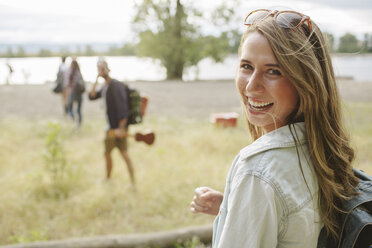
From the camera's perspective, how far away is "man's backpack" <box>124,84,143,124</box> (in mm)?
4152

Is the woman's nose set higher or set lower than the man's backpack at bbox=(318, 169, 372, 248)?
higher

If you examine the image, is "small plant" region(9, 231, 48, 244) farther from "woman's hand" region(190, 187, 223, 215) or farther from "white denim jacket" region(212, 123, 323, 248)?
"white denim jacket" region(212, 123, 323, 248)

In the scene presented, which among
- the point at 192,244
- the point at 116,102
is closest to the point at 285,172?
the point at 192,244

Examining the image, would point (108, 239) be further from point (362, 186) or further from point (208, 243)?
point (362, 186)

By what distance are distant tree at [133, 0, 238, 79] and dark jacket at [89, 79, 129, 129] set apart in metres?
15.7

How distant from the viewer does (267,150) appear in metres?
1.04

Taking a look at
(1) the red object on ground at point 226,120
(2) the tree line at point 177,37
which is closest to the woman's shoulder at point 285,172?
(1) the red object on ground at point 226,120

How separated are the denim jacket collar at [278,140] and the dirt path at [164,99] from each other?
8469mm

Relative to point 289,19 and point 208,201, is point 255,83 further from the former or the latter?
point 208,201

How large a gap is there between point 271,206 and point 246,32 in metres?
0.60

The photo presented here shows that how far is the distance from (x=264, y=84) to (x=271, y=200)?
0.39 meters

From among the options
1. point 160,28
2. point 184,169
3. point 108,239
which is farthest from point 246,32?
point 160,28

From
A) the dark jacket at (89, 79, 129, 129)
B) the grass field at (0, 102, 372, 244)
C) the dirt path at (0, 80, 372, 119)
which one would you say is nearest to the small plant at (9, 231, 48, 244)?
the grass field at (0, 102, 372, 244)

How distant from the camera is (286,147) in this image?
1068mm
